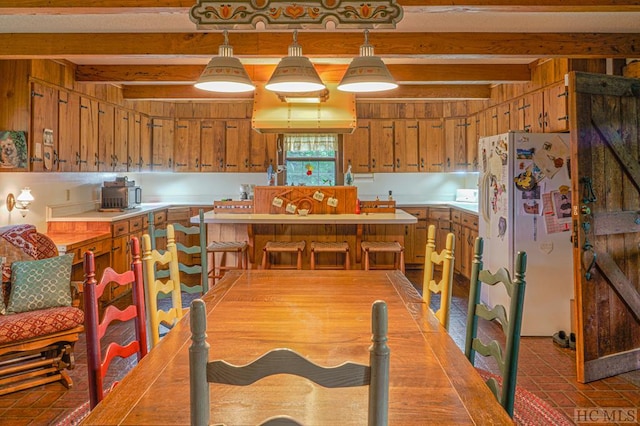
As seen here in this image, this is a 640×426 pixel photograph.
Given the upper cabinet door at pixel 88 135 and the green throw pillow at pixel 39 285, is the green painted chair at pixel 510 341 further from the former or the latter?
the upper cabinet door at pixel 88 135

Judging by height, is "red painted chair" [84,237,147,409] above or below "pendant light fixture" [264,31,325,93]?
below

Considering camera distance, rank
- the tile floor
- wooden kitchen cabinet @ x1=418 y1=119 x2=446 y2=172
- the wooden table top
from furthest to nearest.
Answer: wooden kitchen cabinet @ x1=418 y1=119 x2=446 y2=172 < the tile floor < the wooden table top

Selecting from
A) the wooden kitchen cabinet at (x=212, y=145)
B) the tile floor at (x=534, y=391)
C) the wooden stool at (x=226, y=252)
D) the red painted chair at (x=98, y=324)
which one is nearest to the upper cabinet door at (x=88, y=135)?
the wooden stool at (x=226, y=252)

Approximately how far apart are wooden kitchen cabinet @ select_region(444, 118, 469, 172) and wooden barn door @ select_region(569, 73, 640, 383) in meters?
3.34

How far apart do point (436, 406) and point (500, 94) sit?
16.4ft

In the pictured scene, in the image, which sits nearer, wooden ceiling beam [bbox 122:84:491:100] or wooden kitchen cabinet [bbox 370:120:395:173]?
wooden ceiling beam [bbox 122:84:491:100]

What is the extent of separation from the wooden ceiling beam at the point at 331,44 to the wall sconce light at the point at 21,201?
1.14 metres

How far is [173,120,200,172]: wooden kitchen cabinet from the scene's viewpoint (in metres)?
6.80

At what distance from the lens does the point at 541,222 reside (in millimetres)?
3719

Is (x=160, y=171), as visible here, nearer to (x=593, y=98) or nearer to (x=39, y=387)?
(x=39, y=387)

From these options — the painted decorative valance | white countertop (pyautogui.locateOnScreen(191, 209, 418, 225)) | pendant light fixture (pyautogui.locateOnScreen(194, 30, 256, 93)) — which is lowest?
white countertop (pyautogui.locateOnScreen(191, 209, 418, 225))

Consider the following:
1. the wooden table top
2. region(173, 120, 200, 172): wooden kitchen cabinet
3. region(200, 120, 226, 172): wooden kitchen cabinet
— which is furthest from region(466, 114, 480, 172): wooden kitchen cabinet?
the wooden table top

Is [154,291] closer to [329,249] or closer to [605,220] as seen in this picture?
[329,249]

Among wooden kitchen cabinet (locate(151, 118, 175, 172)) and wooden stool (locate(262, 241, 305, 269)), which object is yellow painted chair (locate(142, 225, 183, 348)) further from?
wooden kitchen cabinet (locate(151, 118, 175, 172))
